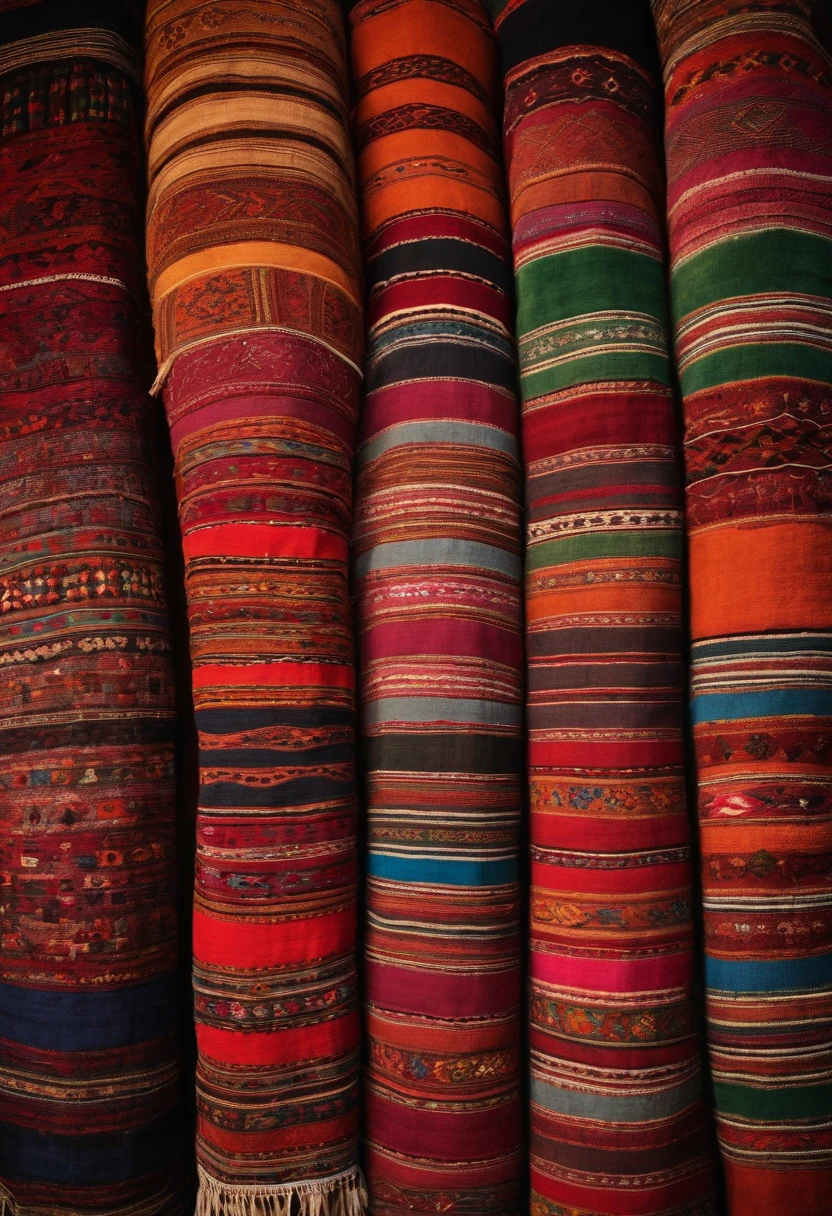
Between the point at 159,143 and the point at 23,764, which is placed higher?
the point at 159,143

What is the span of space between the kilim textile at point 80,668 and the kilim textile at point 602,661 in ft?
0.99

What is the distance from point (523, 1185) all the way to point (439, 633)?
0.45 meters

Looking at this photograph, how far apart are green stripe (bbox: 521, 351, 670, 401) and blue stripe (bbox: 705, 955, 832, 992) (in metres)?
0.42

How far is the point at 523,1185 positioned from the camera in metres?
0.65

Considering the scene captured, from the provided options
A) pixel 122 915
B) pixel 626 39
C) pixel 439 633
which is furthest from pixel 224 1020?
pixel 626 39

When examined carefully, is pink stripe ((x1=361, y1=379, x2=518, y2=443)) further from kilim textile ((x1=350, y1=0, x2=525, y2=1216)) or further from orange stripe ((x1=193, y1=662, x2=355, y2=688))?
orange stripe ((x1=193, y1=662, x2=355, y2=688))

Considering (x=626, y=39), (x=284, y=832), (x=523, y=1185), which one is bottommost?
(x=523, y=1185)

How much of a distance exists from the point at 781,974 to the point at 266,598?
1.45ft

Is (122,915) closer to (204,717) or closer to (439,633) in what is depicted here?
(204,717)

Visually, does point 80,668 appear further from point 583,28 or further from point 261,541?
point 583,28

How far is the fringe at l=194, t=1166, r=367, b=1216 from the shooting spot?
1.95 feet

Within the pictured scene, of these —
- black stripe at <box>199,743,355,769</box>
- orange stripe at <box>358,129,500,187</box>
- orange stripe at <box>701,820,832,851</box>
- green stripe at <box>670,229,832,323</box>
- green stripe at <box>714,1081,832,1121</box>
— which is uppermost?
orange stripe at <box>358,129,500,187</box>

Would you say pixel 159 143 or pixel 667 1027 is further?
pixel 159 143

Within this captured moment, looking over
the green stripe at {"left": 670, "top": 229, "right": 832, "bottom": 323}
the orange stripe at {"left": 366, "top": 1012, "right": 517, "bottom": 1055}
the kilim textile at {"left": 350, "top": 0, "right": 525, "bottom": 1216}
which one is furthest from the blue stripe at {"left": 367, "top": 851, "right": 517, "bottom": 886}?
the green stripe at {"left": 670, "top": 229, "right": 832, "bottom": 323}
